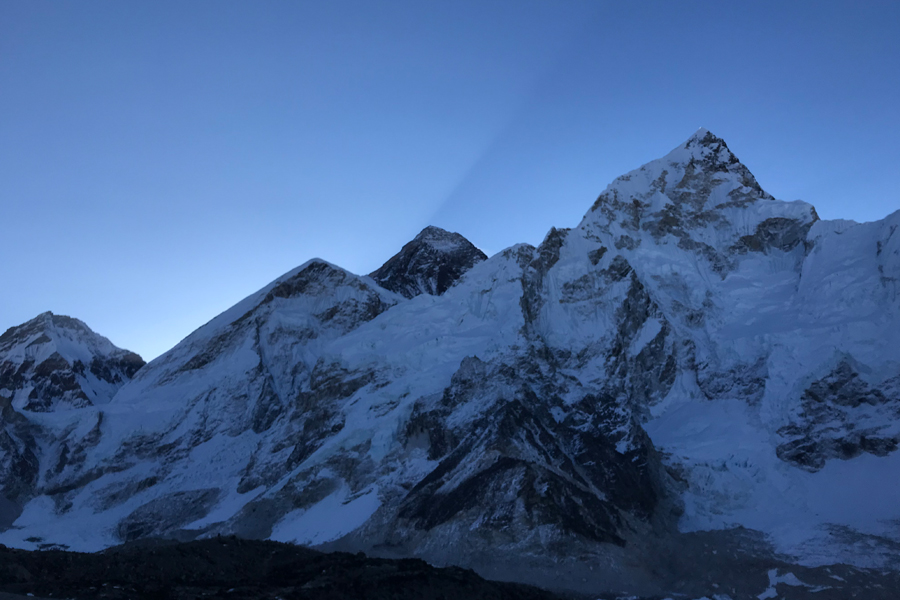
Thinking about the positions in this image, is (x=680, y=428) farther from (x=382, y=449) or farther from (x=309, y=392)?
(x=309, y=392)

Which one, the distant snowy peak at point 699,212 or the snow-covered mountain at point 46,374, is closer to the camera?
the distant snowy peak at point 699,212

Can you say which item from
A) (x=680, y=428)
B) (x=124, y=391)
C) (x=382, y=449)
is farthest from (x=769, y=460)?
(x=124, y=391)

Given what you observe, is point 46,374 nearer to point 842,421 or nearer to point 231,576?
point 231,576

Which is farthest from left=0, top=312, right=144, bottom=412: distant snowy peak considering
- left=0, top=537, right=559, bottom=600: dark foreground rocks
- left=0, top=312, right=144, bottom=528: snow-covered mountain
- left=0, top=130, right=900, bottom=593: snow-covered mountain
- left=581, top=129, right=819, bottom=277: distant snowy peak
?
left=581, top=129, right=819, bottom=277: distant snowy peak

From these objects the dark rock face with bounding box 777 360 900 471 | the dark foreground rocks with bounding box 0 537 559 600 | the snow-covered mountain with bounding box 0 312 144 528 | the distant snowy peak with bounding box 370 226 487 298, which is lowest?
the dark foreground rocks with bounding box 0 537 559 600

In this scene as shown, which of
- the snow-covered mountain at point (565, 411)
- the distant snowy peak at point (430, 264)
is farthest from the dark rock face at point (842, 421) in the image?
the distant snowy peak at point (430, 264)

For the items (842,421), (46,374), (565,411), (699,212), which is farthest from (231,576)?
(46,374)

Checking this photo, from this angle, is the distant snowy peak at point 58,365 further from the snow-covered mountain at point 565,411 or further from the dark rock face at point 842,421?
the dark rock face at point 842,421

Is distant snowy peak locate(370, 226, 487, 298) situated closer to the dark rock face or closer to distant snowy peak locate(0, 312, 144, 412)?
distant snowy peak locate(0, 312, 144, 412)
